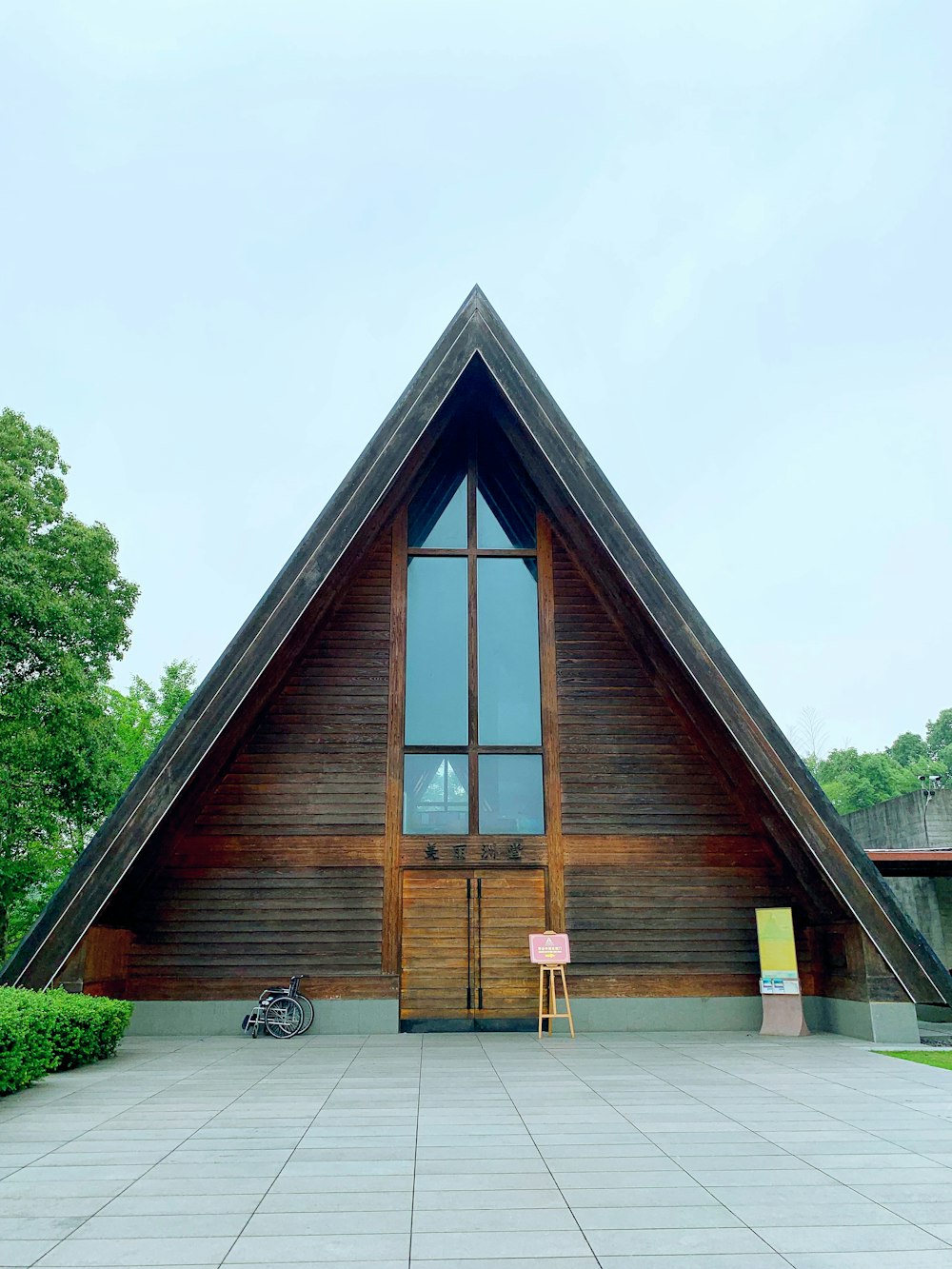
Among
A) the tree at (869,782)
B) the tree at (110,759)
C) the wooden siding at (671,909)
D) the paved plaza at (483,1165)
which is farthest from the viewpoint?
the tree at (869,782)

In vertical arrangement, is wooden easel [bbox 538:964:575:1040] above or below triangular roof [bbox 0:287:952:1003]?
below

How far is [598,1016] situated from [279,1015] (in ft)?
11.3

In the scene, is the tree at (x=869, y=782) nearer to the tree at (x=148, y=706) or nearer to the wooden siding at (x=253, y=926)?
the tree at (x=148, y=706)

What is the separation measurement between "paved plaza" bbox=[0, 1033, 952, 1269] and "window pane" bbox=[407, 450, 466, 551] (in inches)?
244

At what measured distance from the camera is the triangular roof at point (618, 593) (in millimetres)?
8422

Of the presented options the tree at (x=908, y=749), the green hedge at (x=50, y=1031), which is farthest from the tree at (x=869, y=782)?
the green hedge at (x=50, y=1031)

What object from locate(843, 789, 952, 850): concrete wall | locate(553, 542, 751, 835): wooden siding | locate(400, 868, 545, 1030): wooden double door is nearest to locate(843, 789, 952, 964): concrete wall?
locate(843, 789, 952, 850): concrete wall

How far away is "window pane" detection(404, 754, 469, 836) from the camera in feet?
33.1

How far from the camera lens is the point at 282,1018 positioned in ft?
30.0

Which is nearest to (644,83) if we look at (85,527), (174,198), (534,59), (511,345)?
(534,59)

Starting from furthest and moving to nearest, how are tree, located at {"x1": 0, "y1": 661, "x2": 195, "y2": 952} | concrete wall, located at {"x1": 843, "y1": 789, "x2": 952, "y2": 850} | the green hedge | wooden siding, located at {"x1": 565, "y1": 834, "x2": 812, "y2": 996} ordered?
1. concrete wall, located at {"x1": 843, "y1": 789, "x2": 952, "y2": 850}
2. tree, located at {"x1": 0, "y1": 661, "x2": 195, "y2": 952}
3. wooden siding, located at {"x1": 565, "y1": 834, "x2": 812, "y2": 996}
4. the green hedge

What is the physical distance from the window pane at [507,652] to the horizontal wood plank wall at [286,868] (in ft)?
4.23

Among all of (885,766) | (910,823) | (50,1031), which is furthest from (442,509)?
(885,766)

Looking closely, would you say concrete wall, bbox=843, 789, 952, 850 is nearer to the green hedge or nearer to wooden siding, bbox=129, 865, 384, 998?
wooden siding, bbox=129, 865, 384, 998
